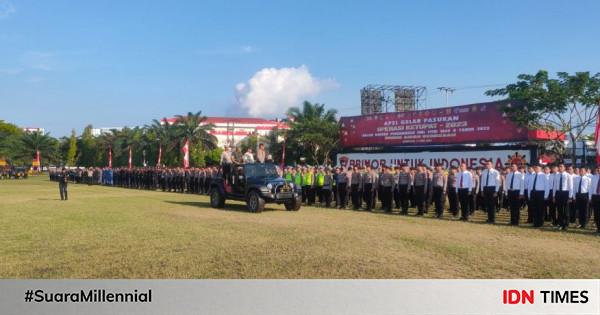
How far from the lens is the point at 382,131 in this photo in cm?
3097

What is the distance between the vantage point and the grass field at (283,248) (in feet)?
25.5

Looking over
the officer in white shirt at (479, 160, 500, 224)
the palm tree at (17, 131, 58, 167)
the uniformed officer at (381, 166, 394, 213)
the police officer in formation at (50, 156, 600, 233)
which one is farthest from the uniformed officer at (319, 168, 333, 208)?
the palm tree at (17, 131, 58, 167)

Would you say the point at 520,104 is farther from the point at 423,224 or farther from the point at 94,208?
the point at 94,208

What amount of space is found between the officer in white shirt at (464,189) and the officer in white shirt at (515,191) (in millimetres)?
1038

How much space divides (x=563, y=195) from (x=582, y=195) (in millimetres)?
429

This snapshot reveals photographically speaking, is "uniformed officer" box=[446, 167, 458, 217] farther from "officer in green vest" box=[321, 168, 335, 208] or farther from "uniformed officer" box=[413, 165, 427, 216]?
"officer in green vest" box=[321, 168, 335, 208]

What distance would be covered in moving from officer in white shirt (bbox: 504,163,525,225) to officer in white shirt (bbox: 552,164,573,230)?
0.97 meters

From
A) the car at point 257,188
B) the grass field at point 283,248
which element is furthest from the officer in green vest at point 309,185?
the grass field at point 283,248

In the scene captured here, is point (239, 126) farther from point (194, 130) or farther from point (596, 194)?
point (596, 194)

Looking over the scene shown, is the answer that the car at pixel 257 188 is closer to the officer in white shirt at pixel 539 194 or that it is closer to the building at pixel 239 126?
the officer in white shirt at pixel 539 194

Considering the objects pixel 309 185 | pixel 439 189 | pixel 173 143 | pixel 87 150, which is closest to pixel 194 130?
pixel 173 143

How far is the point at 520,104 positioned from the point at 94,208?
60.4 ft

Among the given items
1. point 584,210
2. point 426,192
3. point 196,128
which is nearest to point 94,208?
point 426,192

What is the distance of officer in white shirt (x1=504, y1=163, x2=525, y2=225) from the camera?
46.3 feet
